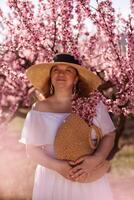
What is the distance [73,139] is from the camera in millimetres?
4078

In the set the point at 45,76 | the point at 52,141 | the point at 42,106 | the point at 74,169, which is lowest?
the point at 74,169

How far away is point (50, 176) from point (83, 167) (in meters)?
0.31

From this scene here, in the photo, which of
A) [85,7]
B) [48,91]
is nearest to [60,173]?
[48,91]

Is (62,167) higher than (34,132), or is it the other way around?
(34,132)

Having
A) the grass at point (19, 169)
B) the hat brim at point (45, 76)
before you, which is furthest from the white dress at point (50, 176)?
the grass at point (19, 169)

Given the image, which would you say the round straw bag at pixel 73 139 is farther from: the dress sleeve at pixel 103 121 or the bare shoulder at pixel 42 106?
the bare shoulder at pixel 42 106

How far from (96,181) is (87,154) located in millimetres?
243

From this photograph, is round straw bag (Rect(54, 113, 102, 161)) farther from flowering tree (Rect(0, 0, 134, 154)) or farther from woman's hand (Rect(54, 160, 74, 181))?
flowering tree (Rect(0, 0, 134, 154))

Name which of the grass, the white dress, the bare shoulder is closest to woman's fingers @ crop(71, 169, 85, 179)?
the white dress

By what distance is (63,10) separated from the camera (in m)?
6.78

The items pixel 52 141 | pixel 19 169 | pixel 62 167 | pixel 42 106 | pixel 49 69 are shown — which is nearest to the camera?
pixel 62 167

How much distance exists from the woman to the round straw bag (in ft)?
0.19

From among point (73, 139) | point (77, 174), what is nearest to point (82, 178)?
point (77, 174)

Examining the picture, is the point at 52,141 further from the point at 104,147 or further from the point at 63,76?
the point at 63,76
